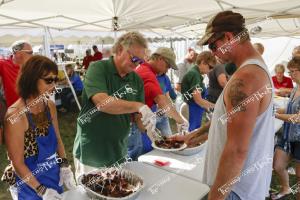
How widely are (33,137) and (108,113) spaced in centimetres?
50

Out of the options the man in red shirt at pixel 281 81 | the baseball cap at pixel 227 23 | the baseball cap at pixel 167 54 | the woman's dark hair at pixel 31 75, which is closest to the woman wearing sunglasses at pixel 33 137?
the woman's dark hair at pixel 31 75

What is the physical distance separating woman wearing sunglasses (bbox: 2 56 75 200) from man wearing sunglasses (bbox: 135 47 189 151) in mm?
995

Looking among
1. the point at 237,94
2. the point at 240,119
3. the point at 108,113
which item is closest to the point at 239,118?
the point at 240,119

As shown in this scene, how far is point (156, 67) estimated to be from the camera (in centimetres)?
298

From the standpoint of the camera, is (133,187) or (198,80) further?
(198,80)

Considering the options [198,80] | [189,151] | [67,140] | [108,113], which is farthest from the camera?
[67,140]

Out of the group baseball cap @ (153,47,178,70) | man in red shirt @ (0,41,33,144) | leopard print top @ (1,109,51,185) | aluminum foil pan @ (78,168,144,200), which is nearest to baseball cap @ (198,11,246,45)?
aluminum foil pan @ (78,168,144,200)

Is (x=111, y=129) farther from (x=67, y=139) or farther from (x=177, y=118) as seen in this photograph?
(x=67, y=139)

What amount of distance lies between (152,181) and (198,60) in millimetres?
2310

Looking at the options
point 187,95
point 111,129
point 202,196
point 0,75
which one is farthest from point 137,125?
point 0,75

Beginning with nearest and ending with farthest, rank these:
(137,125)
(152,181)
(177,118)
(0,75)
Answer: (152,181) → (137,125) → (177,118) → (0,75)

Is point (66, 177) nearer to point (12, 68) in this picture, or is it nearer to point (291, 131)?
point (12, 68)

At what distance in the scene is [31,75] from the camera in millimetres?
1677

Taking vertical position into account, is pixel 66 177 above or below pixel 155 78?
below
